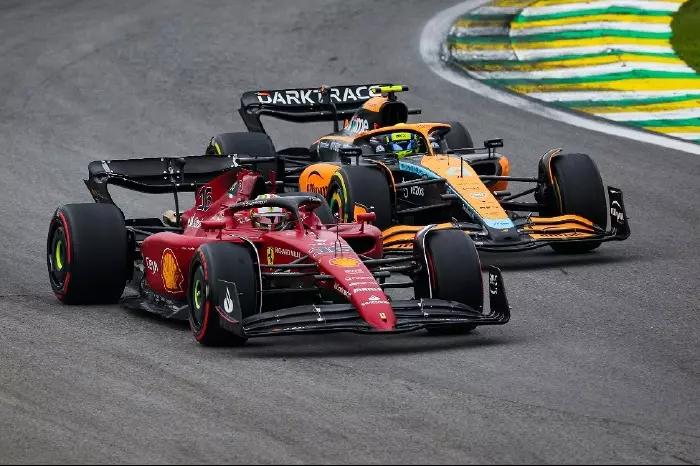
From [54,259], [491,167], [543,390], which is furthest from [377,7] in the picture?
[543,390]

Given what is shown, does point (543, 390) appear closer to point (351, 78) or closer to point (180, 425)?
point (180, 425)

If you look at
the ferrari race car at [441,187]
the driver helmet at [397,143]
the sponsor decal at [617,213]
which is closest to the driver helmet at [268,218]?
the ferrari race car at [441,187]

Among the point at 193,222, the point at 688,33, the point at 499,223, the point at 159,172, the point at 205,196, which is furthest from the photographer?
the point at 688,33

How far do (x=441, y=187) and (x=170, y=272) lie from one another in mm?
4235

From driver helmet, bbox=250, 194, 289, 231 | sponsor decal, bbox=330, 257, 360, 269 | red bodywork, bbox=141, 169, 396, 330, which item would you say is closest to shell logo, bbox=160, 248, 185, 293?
red bodywork, bbox=141, 169, 396, 330

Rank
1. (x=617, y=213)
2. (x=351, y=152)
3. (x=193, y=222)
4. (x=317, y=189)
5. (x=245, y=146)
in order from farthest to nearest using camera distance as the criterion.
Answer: (x=245, y=146) → (x=317, y=189) → (x=351, y=152) → (x=617, y=213) → (x=193, y=222)

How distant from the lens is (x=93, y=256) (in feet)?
47.7

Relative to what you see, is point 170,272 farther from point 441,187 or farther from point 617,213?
point 617,213

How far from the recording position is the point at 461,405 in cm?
1069

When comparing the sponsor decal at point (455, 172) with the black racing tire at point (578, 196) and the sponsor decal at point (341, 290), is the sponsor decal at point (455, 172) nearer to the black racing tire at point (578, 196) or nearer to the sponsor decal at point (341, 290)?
the black racing tire at point (578, 196)

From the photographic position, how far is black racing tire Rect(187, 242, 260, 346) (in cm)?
1248

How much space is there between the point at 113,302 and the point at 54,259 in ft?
2.58

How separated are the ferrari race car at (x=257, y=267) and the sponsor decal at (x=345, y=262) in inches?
0.4

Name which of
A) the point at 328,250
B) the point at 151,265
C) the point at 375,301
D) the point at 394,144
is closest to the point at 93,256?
the point at 151,265
